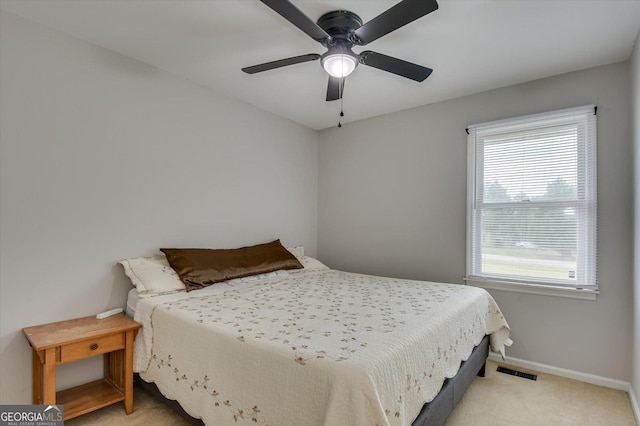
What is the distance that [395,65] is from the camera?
2.03 m

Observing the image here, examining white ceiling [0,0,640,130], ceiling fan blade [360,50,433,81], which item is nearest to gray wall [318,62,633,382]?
white ceiling [0,0,640,130]

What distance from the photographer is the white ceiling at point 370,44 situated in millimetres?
1895

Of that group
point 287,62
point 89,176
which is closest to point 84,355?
point 89,176

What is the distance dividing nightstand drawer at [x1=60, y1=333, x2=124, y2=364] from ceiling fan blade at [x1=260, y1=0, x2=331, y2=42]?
2.10 metres

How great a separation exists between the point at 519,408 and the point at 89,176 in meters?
3.41

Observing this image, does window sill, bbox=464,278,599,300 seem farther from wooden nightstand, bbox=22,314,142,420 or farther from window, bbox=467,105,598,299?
wooden nightstand, bbox=22,314,142,420

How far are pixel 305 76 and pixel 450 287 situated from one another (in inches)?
84.9

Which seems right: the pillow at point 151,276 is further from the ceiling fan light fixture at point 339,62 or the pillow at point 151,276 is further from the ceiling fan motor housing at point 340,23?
the ceiling fan motor housing at point 340,23

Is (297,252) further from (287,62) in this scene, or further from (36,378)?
(36,378)

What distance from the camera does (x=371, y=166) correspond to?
3.86 m

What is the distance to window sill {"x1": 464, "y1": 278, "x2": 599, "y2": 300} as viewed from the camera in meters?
2.56

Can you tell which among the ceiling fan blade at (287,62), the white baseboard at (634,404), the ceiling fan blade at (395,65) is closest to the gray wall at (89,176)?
the ceiling fan blade at (287,62)

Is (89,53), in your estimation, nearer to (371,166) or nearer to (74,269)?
(74,269)

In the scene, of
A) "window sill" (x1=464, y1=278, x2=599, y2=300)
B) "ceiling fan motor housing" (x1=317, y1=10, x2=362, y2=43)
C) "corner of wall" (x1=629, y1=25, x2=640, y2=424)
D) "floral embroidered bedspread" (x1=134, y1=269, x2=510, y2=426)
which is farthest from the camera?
"window sill" (x1=464, y1=278, x2=599, y2=300)
